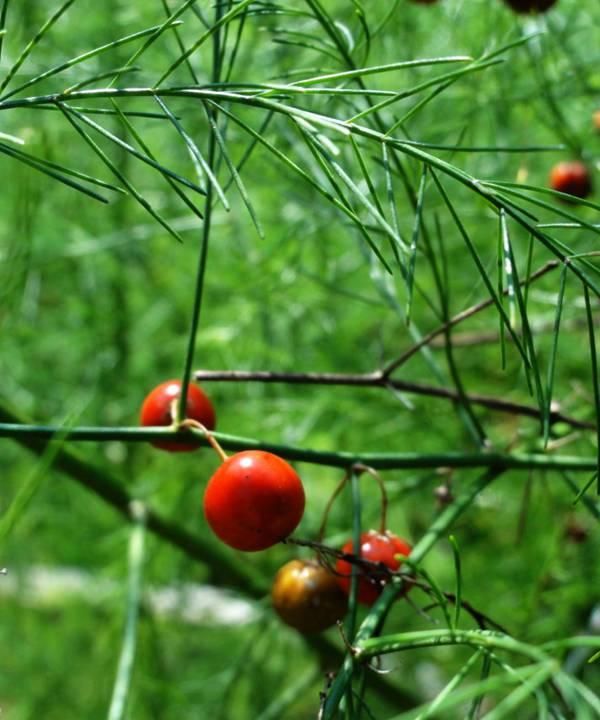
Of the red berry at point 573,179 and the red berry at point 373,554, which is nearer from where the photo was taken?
the red berry at point 373,554

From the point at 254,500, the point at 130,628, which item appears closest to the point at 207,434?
the point at 254,500

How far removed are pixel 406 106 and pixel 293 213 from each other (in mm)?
243

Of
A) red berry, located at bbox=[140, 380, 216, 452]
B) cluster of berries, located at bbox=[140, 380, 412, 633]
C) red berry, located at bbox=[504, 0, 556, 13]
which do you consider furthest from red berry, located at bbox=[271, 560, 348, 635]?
red berry, located at bbox=[504, 0, 556, 13]

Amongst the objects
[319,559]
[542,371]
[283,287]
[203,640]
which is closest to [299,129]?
[319,559]

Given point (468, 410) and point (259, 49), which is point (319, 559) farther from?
point (259, 49)

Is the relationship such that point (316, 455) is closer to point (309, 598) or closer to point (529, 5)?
point (309, 598)

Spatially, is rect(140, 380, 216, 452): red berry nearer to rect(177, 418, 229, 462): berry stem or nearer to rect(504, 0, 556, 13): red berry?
rect(177, 418, 229, 462): berry stem

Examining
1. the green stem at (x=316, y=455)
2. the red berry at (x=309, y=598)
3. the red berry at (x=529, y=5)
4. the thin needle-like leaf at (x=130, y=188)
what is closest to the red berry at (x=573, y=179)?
the red berry at (x=529, y=5)

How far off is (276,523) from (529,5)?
49 cm

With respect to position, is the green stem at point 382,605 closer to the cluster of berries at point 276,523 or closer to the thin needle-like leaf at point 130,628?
the cluster of berries at point 276,523

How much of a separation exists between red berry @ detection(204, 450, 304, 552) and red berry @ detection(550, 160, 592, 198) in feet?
2.00

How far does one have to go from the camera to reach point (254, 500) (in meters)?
0.48

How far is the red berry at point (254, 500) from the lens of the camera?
0.48 metres

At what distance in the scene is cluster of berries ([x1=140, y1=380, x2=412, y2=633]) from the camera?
1.59ft
